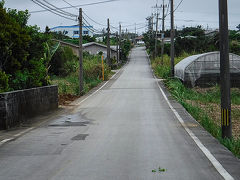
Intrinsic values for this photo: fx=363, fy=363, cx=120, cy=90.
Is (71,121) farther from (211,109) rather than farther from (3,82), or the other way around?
(211,109)

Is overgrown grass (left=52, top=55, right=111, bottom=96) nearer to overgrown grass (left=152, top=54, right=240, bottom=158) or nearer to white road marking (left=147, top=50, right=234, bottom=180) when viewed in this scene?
overgrown grass (left=152, top=54, right=240, bottom=158)

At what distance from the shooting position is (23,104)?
13031 mm

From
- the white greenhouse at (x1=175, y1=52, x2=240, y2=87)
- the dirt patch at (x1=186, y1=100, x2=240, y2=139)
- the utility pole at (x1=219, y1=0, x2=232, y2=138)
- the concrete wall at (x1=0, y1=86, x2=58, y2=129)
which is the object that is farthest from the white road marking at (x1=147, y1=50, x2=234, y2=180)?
the white greenhouse at (x1=175, y1=52, x2=240, y2=87)

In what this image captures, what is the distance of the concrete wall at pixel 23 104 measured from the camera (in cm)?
1142

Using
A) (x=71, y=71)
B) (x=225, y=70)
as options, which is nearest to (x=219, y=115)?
(x=225, y=70)

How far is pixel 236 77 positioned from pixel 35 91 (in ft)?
66.5

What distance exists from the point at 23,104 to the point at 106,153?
611 centimetres

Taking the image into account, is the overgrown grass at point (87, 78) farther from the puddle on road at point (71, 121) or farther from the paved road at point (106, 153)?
the paved road at point (106, 153)

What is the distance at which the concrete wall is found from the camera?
11422mm

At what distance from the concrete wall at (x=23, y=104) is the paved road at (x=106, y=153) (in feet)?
3.31

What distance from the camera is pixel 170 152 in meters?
7.99

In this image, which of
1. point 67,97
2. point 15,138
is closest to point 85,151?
point 15,138

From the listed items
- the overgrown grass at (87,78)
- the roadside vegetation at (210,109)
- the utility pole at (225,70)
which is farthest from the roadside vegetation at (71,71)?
the utility pole at (225,70)

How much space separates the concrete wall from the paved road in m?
1.01
